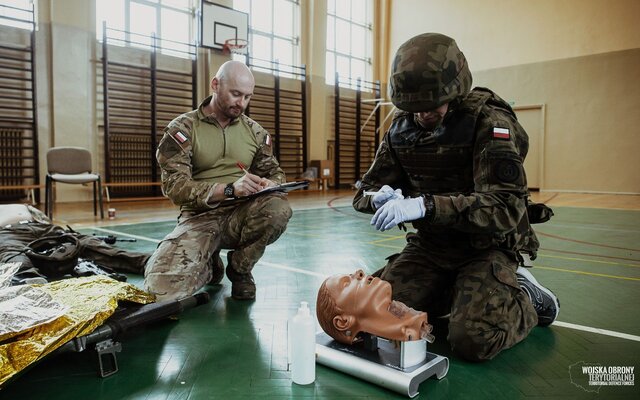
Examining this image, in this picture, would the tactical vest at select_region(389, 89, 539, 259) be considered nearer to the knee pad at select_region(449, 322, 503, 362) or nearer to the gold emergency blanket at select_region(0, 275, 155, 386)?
the knee pad at select_region(449, 322, 503, 362)

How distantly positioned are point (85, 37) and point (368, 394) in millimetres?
9278

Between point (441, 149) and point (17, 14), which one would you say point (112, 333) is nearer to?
point (441, 149)

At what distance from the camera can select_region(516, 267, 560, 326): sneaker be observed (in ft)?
7.31

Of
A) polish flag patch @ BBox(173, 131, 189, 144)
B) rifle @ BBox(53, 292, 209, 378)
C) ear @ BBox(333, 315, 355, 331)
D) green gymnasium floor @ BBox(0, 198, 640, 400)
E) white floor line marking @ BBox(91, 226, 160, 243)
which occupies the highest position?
polish flag patch @ BBox(173, 131, 189, 144)

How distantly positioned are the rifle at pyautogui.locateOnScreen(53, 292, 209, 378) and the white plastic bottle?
66 centimetres

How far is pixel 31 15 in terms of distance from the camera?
8.27 m

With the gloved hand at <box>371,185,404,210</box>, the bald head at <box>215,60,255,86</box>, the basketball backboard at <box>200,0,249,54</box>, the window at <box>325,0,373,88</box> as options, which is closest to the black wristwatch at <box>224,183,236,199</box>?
the bald head at <box>215,60,255,86</box>

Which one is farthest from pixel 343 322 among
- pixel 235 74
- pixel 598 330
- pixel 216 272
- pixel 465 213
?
pixel 235 74

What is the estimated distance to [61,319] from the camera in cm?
160

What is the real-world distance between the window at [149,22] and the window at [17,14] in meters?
1.16

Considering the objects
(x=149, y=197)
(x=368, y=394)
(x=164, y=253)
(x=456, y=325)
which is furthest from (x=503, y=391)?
(x=149, y=197)

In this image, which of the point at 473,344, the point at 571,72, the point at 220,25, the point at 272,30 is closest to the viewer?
the point at 473,344

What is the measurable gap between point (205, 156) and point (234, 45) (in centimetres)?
841

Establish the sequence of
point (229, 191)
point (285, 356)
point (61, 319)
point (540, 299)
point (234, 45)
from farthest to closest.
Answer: point (234, 45), point (229, 191), point (540, 299), point (285, 356), point (61, 319)
